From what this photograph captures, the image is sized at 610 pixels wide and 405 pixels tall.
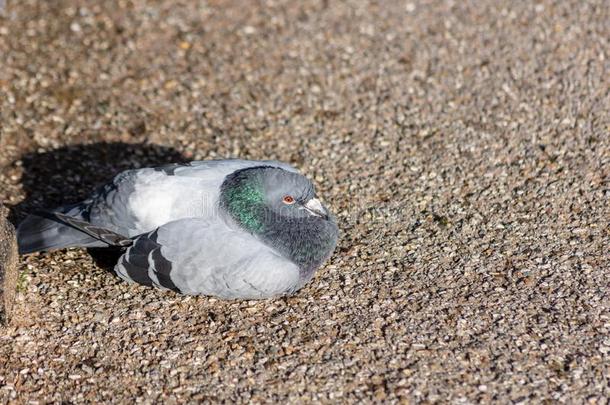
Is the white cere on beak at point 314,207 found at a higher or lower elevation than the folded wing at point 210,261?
higher

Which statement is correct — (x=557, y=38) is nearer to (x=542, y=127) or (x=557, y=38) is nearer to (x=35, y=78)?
(x=542, y=127)

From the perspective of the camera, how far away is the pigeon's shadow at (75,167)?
6281 mm

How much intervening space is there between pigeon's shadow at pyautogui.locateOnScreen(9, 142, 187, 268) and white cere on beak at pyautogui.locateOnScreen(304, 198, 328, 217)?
180 centimetres

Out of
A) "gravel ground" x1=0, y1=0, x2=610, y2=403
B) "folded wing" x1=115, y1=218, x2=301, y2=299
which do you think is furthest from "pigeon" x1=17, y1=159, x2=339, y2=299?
"gravel ground" x1=0, y1=0, x2=610, y2=403

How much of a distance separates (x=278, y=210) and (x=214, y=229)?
1.31 ft

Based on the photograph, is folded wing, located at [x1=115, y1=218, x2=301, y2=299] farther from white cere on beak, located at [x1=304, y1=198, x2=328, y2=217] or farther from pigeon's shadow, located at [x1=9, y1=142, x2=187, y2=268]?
pigeon's shadow, located at [x1=9, y1=142, x2=187, y2=268]

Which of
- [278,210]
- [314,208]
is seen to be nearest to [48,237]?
[278,210]

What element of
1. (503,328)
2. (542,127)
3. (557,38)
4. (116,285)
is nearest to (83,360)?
(116,285)

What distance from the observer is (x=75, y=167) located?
6.63 meters

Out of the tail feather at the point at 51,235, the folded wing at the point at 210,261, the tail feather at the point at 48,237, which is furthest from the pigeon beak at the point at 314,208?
the tail feather at the point at 48,237

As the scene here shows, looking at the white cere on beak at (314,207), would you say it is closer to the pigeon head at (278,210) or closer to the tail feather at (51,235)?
the pigeon head at (278,210)

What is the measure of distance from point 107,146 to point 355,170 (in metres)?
1.99

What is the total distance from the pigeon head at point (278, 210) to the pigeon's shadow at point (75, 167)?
1694 millimetres

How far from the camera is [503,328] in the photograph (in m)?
4.90
